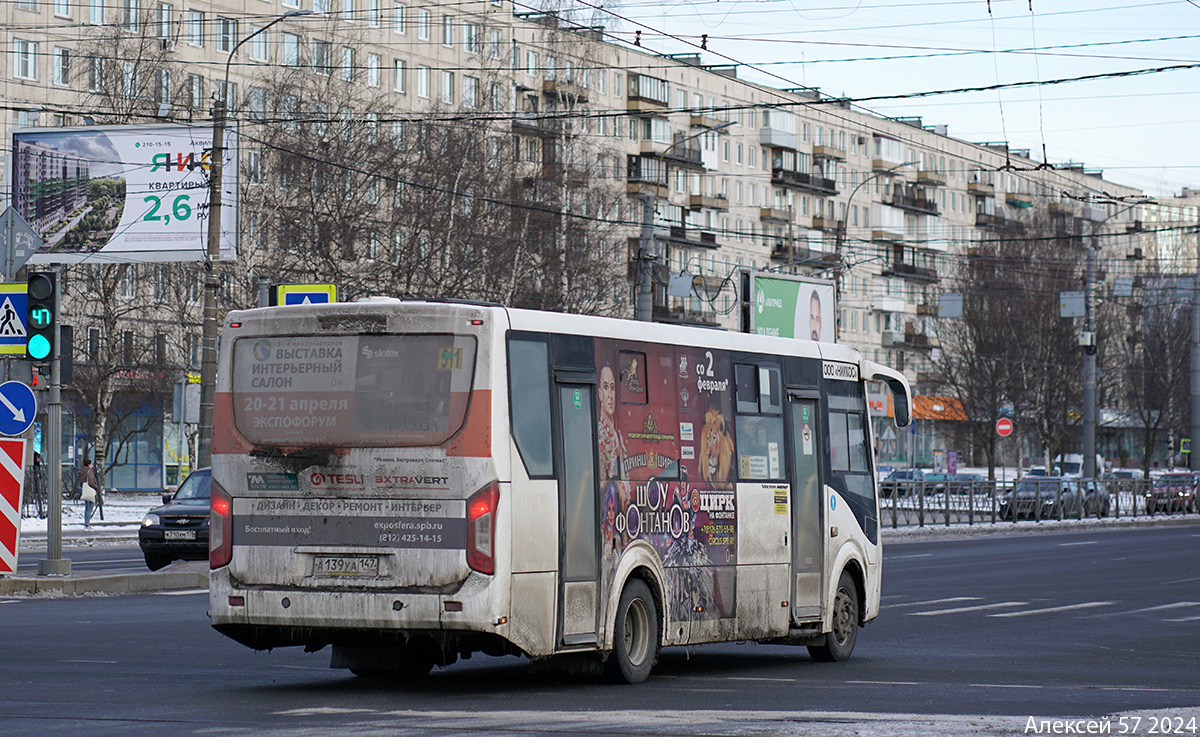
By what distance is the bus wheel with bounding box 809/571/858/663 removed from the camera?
14.6 m

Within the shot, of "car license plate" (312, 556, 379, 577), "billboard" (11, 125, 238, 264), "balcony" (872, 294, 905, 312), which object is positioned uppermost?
"balcony" (872, 294, 905, 312)

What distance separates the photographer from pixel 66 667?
42.0 feet

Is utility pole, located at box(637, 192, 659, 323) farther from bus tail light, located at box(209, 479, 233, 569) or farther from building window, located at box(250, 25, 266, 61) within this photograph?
building window, located at box(250, 25, 266, 61)

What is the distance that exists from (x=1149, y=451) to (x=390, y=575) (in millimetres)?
76975

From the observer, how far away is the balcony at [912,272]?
11188cm

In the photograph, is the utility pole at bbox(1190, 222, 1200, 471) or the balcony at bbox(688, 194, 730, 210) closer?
the utility pole at bbox(1190, 222, 1200, 471)

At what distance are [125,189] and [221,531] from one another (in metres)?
24.3

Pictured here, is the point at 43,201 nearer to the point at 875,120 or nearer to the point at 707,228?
the point at 707,228

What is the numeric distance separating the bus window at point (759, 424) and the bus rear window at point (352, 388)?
3094mm

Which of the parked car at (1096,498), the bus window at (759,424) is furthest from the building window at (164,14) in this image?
the bus window at (759,424)

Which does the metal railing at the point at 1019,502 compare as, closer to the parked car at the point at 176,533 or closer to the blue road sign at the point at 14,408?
the parked car at the point at 176,533

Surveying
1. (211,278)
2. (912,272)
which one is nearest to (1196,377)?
(211,278)

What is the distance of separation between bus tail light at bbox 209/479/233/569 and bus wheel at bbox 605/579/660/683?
100 inches

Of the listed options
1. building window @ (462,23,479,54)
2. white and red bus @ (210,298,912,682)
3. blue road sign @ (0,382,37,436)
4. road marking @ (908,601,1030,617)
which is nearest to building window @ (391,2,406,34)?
building window @ (462,23,479,54)
